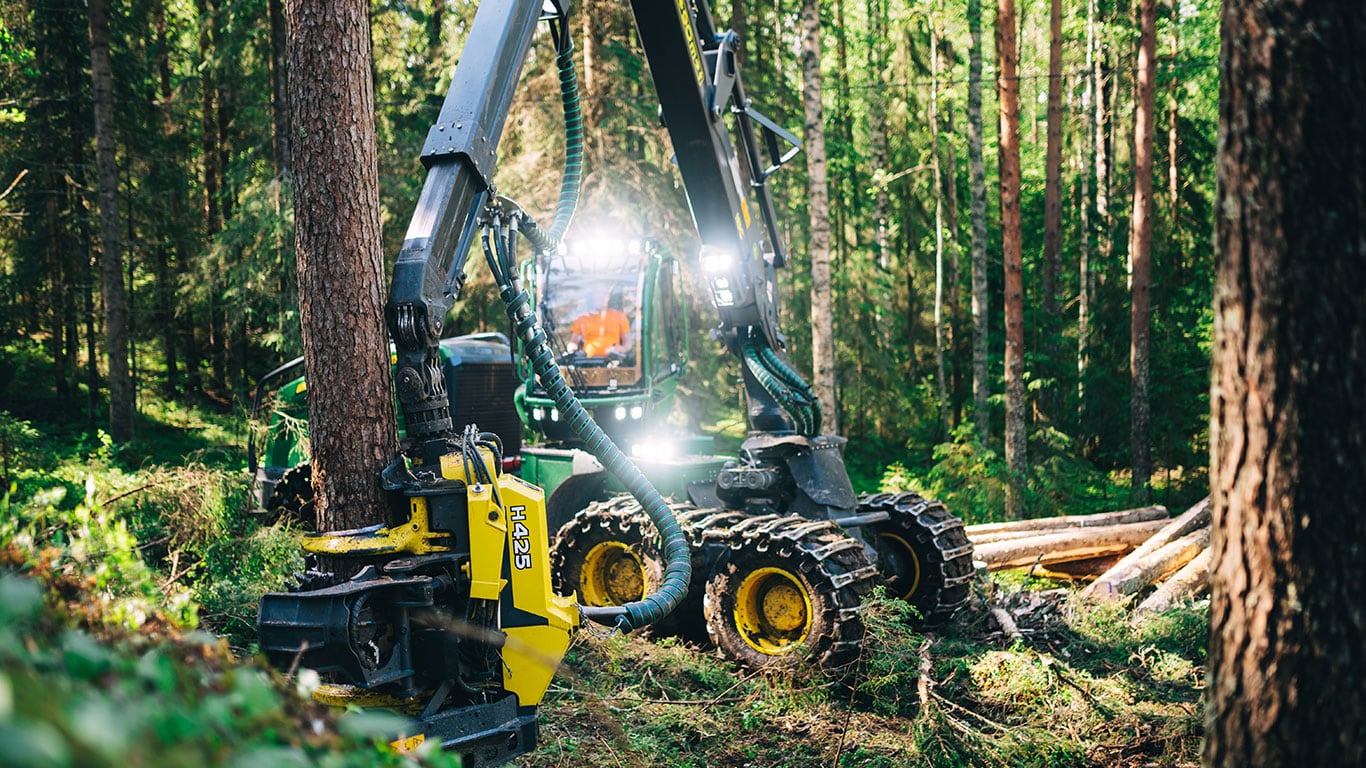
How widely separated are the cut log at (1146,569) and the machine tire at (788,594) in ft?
11.2

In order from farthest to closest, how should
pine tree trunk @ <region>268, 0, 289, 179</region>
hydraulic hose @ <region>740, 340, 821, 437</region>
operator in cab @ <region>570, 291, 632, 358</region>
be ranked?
1. pine tree trunk @ <region>268, 0, 289, 179</region>
2. operator in cab @ <region>570, 291, 632, 358</region>
3. hydraulic hose @ <region>740, 340, 821, 437</region>

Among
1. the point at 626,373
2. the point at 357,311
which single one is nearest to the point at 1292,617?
the point at 357,311

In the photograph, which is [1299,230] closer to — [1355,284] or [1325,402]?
[1355,284]

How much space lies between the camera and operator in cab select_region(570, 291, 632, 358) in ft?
31.8

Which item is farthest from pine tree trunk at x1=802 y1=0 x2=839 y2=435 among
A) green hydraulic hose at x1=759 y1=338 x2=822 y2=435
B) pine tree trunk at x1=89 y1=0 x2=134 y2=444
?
pine tree trunk at x1=89 y1=0 x2=134 y2=444

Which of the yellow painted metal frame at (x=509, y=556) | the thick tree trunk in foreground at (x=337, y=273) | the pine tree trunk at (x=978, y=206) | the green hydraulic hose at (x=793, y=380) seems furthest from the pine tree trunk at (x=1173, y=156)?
the yellow painted metal frame at (x=509, y=556)

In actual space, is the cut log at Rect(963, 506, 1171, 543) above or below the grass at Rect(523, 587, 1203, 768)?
above

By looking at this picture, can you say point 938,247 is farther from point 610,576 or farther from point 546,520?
point 546,520

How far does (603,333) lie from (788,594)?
3.96 meters

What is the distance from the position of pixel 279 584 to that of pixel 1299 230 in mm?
6499

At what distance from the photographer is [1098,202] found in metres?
22.0

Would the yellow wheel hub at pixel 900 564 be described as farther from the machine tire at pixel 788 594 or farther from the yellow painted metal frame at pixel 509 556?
the yellow painted metal frame at pixel 509 556

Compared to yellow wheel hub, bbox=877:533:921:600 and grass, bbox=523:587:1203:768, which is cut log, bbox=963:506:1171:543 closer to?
yellow wheel hub, bbox=877:533:921:600

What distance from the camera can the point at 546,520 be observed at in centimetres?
551
